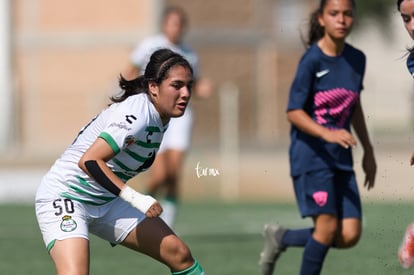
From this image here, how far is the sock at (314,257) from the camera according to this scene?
838cm

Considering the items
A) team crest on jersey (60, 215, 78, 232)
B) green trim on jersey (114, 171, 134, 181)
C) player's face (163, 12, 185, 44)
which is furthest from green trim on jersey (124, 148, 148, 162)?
player's face (163, 12, 185, 44)

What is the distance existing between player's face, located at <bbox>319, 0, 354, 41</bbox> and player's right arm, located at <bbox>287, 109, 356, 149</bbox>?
1.81 ft

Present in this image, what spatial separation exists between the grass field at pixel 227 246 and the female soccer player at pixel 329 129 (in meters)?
0.95

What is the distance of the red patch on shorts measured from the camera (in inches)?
329

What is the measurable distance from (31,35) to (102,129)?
79.3ft

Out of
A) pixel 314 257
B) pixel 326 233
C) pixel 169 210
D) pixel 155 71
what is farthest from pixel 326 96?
pixel 169 210

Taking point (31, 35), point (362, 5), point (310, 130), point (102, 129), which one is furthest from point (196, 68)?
point (362, 5)

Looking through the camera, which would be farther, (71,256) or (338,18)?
(338,18)

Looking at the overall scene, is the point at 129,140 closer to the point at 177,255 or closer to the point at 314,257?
the point at 177,255

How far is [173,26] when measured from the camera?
1211 centimetres

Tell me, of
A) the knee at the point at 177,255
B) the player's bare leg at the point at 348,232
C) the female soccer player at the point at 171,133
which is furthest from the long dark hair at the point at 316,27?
the female soccer player at the point at 171,133

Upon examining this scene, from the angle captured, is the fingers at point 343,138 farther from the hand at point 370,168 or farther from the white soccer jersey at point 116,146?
the white soccer jersey at point 116,146

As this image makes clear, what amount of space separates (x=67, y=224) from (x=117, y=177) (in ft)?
1.26

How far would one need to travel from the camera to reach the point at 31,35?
3078cm
